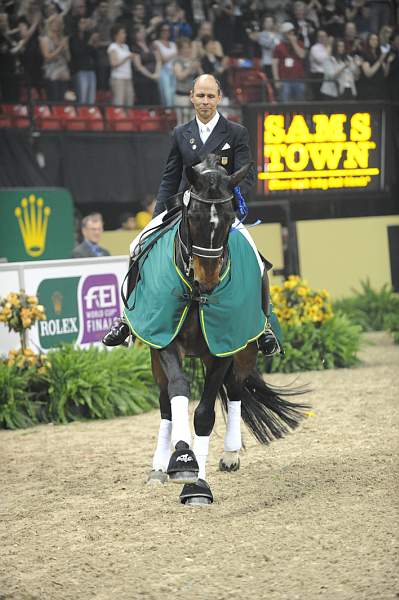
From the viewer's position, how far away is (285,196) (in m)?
13.0

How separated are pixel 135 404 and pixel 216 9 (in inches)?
336

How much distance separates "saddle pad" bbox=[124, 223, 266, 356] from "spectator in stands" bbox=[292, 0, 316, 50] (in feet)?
36.6

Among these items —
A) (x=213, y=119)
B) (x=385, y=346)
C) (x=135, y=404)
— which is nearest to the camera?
(x=213, y=119)

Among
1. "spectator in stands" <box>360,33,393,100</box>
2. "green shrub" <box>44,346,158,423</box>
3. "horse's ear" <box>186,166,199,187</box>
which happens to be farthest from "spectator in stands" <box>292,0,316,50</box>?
"horse's ear" <box>186,166,199,187</box>

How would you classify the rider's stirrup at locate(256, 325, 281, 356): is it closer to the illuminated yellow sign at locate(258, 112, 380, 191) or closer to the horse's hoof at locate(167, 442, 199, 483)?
the horse's hoof at locate(167, 442, 199, 483)

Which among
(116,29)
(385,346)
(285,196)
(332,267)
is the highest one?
(116,29)

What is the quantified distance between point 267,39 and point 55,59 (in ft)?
11.8

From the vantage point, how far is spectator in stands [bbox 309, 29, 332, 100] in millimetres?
15688

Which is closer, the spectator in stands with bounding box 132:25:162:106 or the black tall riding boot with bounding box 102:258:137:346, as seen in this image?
the black tall riding boot with bounding box 102:258:137:346

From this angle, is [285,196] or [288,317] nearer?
[288,317]

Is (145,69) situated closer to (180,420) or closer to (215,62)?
(215,62)

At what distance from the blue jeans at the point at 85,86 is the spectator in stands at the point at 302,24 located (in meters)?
3.66

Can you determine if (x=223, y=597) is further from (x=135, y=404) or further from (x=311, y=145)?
(x=311, y=145)

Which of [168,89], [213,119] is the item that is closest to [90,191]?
[168,89]
